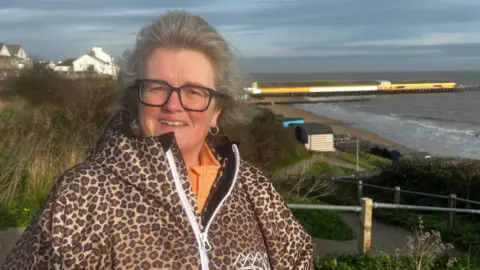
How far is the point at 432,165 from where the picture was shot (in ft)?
40.8

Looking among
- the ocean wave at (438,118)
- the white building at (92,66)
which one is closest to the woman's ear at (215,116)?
the white building at (92,66)

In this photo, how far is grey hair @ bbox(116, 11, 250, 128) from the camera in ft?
5.60

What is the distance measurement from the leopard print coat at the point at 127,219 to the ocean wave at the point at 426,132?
29145 mm

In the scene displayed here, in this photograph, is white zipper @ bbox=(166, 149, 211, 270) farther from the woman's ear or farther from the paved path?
the paved path

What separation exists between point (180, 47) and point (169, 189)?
452 millimetres

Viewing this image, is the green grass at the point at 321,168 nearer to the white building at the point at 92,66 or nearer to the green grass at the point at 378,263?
the white building at the point at 92,66

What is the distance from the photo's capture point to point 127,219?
5.11ft

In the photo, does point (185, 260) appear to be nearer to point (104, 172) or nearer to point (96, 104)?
point (104, 172)

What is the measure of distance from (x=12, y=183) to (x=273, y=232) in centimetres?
558

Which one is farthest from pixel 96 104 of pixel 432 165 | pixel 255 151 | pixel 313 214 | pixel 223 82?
pixel 223 82

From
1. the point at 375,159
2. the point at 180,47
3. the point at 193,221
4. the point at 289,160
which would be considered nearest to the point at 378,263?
the point at 193,221

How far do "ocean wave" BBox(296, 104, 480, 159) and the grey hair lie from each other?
28930 millimetres

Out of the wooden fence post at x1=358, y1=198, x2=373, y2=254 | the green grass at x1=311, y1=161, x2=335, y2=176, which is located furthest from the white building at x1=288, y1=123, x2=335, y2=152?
the wooden fence post at x1=358, y1=198, x2=373, y2=254

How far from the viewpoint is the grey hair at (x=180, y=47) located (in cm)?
171
